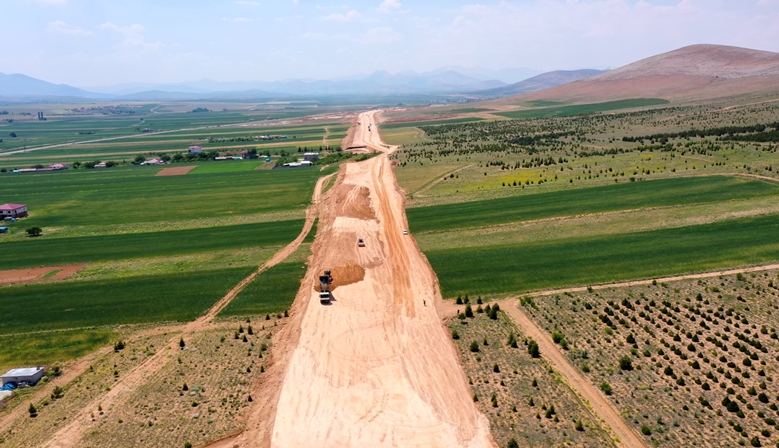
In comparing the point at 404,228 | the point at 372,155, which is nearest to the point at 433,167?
the point at 372,155

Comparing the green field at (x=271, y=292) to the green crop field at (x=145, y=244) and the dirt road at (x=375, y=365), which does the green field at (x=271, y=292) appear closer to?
the dirt road at (x=375, y=365)

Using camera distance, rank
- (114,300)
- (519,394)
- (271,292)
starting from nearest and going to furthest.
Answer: (519,394)
(114,300)
(271,292)

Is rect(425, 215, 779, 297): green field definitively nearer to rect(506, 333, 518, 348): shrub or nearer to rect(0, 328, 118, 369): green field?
rect(506, 333, 518, 348): shrub

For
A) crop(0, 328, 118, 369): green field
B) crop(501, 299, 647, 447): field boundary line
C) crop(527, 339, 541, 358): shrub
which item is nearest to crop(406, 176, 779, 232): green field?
crop(501, 299, 647, 447): field boundary line

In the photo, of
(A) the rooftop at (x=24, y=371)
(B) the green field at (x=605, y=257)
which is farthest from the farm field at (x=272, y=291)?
(B) the green field at (x=605, y=257)

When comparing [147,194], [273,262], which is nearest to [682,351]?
[273,262]

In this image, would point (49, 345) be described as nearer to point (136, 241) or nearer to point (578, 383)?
point (136, 241)
